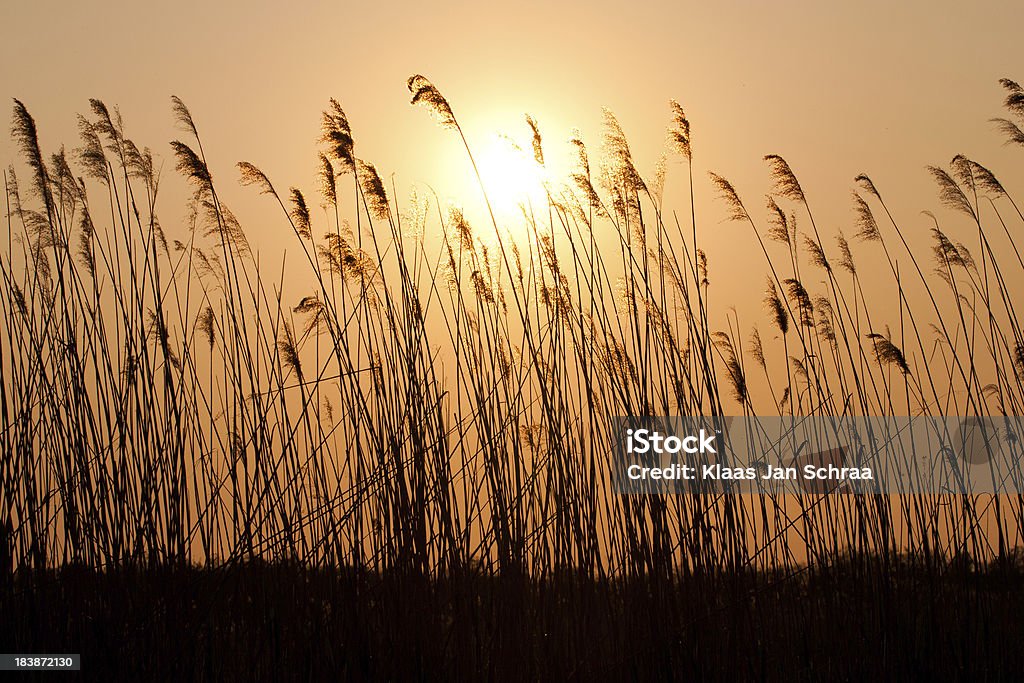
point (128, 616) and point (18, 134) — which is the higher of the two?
point (18, 134)

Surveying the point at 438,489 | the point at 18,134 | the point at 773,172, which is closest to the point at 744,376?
the point at 773,172

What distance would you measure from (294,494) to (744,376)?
3.66 ft

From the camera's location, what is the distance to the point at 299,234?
2.30 meters

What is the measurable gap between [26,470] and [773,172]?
6.45 feet

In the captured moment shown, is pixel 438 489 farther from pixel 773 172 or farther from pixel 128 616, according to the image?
pixel 773 172

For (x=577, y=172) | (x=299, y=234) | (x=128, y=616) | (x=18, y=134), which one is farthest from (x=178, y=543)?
(x=577, y=172)

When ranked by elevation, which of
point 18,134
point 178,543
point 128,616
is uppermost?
point 18,134

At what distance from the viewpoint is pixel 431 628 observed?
1969 millimetres

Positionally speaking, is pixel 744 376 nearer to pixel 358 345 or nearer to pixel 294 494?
pixel 358 345

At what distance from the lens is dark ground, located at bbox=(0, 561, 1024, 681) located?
194cm

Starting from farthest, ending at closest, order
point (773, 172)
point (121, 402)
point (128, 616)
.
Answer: point (773, 172) → point (121, 402) → point (128, 616)

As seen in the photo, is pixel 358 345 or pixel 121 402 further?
pixel 358 345

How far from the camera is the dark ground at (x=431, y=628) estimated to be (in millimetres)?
1938

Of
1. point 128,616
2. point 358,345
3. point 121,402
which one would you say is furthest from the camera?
point 358,345
